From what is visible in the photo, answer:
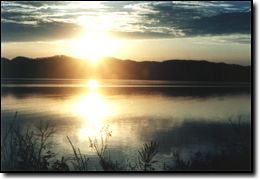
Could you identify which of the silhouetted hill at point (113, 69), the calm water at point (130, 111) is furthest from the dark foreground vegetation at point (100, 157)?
the silhouetted hill at point (113, 69)

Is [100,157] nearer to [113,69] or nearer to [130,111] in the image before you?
[130,111]

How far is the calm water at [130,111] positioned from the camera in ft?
8.66

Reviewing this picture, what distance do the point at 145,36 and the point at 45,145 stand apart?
0.76 m

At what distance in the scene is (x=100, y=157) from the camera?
2.63 m

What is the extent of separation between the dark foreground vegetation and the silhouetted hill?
0.26 meters

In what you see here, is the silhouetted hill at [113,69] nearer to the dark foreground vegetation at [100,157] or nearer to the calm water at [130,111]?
the calm water at [130,111]

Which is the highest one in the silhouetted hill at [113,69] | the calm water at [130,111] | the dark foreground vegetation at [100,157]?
the silhouetted hill at [113,69]

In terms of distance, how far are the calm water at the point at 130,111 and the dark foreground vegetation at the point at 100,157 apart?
0.03 meters

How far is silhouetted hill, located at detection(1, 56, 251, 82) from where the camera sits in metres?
2.68

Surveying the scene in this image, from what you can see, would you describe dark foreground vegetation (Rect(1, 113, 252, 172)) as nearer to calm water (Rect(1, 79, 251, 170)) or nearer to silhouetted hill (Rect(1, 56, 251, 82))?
calm water (Rect(1, 79, 251, 170))

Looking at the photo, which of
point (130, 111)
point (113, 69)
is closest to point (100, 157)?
point (130, 111)

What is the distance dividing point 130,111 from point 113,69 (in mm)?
233

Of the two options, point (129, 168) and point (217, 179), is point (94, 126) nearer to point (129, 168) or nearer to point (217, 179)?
point (129, 168)

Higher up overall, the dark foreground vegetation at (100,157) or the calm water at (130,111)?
the calm water at (130,111)
